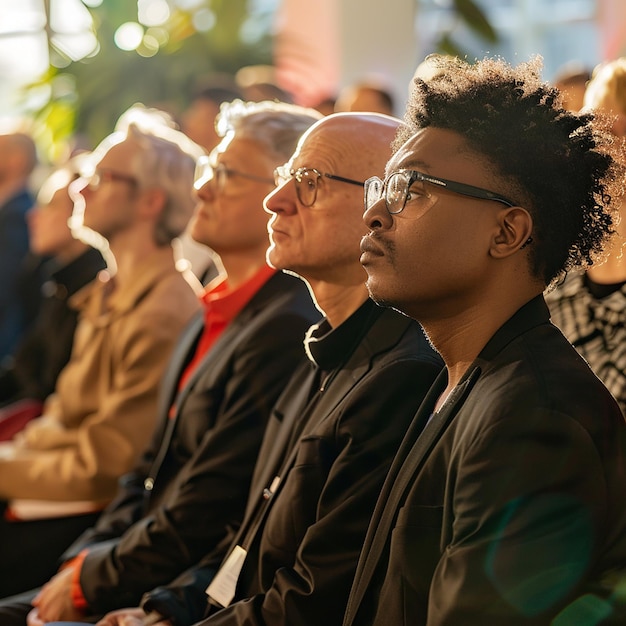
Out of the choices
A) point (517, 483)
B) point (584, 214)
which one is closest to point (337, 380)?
point (584, 214)

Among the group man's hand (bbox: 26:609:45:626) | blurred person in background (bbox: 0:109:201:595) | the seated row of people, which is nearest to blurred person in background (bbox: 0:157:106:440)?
blurred person in background (bbox: 0:109:201:595)

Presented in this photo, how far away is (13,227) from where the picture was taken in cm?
572

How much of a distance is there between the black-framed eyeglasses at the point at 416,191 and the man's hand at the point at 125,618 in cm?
106

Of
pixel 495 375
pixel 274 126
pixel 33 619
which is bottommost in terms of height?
pixel 33 619

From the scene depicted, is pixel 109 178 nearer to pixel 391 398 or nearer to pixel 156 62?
pixel 391 398

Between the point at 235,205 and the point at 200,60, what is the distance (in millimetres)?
5149

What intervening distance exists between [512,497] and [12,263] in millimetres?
4568

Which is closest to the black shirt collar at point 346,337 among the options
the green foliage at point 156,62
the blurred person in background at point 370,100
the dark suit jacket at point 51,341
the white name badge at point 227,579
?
the white name badge at point 227,579

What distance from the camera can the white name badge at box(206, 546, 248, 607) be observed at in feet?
6.83

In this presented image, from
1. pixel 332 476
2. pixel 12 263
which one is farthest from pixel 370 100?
Result: pixel 332 476

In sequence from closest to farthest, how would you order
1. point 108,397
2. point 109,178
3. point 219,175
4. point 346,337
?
point 346,337, point 219,175, point 108,397, point 109,178

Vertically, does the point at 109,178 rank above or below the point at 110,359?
above

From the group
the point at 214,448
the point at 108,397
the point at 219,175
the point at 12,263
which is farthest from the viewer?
the point at 12,263

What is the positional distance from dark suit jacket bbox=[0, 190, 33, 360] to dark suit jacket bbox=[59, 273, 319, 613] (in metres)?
2.78
